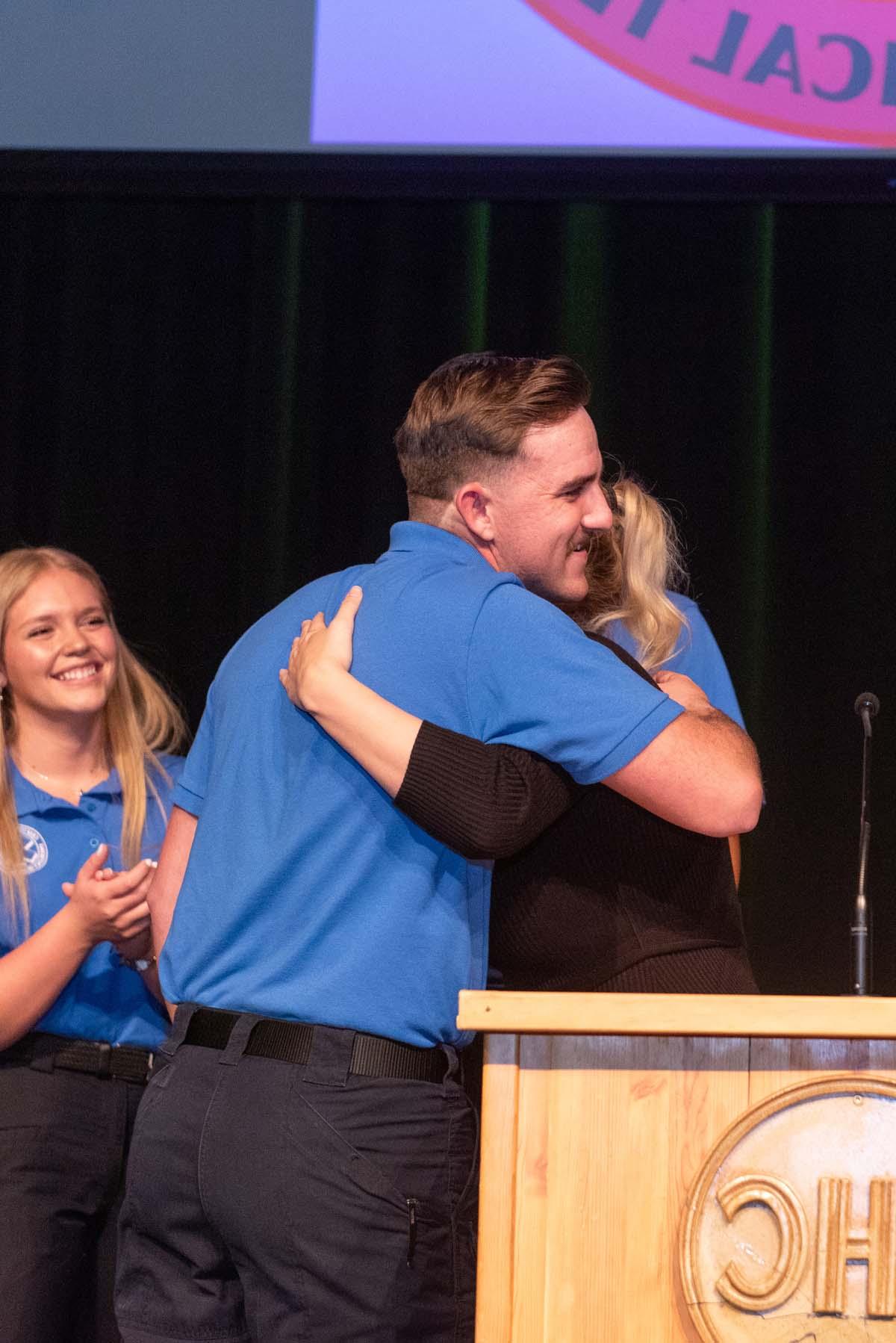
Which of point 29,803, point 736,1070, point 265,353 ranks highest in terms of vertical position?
point 265,353

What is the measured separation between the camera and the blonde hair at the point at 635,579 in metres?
1.97

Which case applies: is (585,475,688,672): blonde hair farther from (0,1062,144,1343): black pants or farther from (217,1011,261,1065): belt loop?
(0,1062,144,1343): black pants

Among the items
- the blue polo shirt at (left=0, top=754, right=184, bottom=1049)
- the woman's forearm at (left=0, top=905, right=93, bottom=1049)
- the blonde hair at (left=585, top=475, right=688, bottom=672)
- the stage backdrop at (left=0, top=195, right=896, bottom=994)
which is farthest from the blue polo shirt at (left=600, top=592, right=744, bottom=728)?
the woman's forearm at (left=0, top=905, right=93, bottom=1049)

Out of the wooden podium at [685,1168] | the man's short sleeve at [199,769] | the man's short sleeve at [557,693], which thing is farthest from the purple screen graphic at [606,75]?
the wooden podium at [685,1168]

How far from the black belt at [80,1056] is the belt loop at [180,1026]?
787mm

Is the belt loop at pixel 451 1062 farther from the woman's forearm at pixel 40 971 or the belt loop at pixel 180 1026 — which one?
the woman's forearm at pixel 40 971

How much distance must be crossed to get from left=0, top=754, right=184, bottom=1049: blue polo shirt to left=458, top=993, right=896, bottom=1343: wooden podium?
1.09 meters

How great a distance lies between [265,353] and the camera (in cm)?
357

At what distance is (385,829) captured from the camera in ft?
4.94

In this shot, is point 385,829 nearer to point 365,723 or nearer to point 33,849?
point 365,723

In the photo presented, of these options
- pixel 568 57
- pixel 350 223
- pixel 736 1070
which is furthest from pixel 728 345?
pixel 736 1070

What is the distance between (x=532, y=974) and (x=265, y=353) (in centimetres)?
231

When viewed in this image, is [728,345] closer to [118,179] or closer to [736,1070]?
[118,179]

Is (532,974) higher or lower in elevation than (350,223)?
lower
